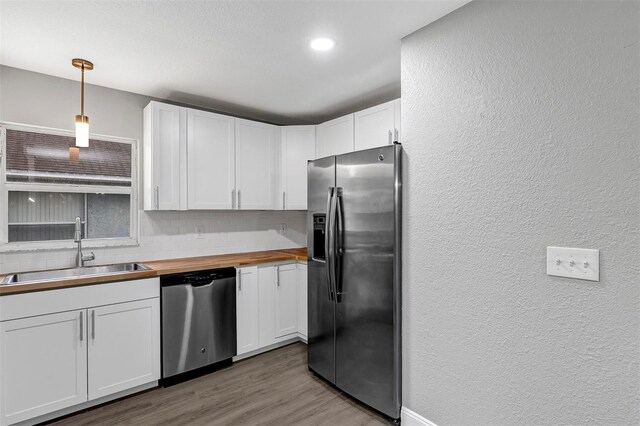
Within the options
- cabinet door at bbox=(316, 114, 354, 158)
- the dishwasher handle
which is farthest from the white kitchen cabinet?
cabinet door at bbox=(316, 114, 354, 158)

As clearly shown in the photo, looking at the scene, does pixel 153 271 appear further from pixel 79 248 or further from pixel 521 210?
pixel 521 210

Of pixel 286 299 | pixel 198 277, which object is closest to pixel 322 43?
pixel 198 277

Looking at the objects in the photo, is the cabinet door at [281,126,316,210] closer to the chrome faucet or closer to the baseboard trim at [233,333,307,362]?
the baseboard trim at [233,333,307,362]

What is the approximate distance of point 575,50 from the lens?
140 cm

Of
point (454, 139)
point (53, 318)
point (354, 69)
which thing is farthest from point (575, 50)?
point (53, 318)

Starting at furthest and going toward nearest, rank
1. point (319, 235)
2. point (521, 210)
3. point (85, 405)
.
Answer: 1. point (319, 235)
2. point (85, 405)
3. point (521, 210)

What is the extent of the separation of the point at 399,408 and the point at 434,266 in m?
0.98

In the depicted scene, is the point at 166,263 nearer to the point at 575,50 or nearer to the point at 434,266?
the point at 434,266

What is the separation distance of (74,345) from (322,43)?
103 inches

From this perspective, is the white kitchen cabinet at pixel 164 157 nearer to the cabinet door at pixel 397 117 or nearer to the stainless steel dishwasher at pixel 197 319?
the stainless steel dishwasher at pixel 197 319

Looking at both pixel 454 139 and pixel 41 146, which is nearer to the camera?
pixel 454 139

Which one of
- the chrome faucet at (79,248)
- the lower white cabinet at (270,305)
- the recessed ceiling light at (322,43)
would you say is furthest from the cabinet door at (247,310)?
the recessed ceiling light at (322,43)

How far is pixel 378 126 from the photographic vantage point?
9.32 ft

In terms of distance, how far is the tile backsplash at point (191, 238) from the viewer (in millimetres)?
2640
